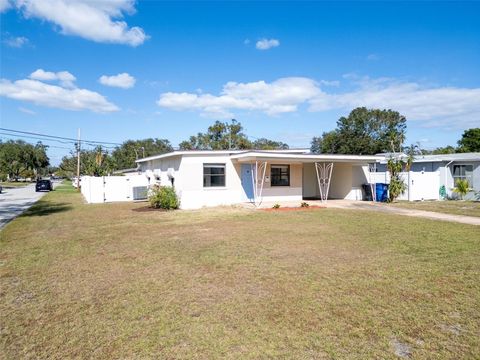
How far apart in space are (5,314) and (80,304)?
3.04ft

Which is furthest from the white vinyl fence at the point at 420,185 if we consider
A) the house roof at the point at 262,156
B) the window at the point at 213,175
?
the window at the point at 213,175

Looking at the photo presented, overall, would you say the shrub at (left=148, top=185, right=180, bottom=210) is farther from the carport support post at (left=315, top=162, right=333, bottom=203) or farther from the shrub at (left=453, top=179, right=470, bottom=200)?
the shrub at (left=453, top=179, right=470, bottom=200)

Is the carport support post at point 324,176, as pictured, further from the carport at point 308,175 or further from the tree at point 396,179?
the tree at point 396,179

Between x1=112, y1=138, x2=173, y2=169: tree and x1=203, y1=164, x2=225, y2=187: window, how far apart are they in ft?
176

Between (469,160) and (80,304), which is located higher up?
(469,160)

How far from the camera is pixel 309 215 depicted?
14812 millimetres

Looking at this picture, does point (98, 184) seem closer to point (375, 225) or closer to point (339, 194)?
point (339, 194)

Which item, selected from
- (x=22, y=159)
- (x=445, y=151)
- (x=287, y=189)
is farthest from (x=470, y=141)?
(x=22, y=159)

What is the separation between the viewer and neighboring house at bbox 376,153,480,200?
71.2ft

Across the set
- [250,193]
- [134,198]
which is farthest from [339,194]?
[134,198]

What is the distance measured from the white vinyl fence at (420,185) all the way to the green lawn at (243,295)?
40.3 feet

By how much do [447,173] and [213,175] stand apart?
50.4 feet

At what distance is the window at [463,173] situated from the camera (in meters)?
22.0

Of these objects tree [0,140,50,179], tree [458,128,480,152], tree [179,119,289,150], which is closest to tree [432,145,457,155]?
tree [458,128,480,152]
